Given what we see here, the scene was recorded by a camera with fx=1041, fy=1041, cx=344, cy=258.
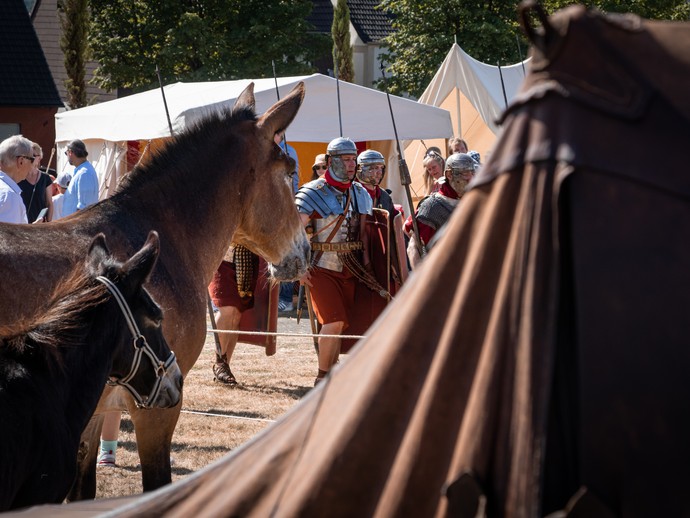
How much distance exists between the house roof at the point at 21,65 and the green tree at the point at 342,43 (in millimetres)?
8458

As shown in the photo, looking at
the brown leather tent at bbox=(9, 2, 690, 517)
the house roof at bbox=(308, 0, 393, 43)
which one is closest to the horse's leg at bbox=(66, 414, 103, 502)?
the brown leather tent at bbox=(9, 2, 690, 517)

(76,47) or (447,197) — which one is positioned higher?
(76,47)

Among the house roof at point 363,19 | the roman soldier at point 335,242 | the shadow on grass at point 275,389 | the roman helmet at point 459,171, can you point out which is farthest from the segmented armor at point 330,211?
the house roof at point 363,19

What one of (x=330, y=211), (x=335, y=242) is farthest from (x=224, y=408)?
(x=330, y=211)

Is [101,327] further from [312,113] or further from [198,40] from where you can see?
[198,40]

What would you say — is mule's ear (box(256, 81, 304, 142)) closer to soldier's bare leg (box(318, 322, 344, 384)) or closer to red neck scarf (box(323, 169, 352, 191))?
red neck scarf (box(323, 169, 352, 191))

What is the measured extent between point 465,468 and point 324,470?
0.24 m

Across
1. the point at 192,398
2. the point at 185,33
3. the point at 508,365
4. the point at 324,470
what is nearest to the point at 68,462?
the point at 324,470

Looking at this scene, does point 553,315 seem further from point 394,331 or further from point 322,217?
point 322,217

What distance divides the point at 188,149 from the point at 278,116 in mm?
644

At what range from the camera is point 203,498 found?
72.5 inches

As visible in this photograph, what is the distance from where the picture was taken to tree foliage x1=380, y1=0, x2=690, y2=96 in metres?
26.6

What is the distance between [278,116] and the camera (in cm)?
621

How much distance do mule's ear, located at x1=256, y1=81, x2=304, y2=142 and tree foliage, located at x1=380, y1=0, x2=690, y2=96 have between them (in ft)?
68.1
